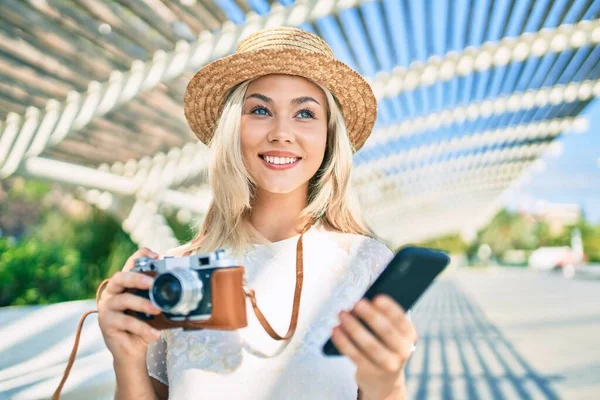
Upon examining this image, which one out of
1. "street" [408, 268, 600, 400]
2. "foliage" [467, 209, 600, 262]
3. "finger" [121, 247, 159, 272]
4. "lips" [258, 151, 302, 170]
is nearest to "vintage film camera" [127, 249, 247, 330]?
"finger" [121, 247, 159, 272]

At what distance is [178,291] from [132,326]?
172 millimetres

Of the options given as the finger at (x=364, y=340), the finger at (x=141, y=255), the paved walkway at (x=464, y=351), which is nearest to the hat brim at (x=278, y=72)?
the finger at (x=141, y=255)

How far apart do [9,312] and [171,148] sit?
4817 mm

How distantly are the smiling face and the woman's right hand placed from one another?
39 cm

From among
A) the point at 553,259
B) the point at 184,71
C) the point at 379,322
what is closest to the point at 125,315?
the point at 379,322

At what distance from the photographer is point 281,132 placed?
5.02 feet

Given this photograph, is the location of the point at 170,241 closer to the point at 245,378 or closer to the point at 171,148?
the point at 171,148

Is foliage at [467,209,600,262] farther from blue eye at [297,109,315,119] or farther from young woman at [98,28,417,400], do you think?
blue eye at [297,109,315,119]

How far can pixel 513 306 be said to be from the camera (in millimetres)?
12023

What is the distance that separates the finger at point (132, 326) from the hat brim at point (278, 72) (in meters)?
0.67

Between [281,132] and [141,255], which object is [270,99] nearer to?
[281,132]

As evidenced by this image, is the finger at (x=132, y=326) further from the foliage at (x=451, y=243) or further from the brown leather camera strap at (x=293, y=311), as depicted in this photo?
the foliage at (x=451, y=243)

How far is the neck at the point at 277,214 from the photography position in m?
1.71

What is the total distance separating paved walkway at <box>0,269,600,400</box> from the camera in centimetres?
209
